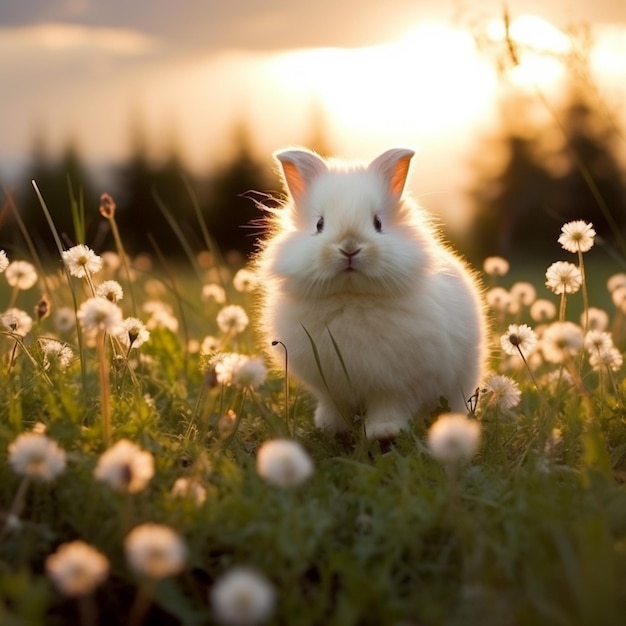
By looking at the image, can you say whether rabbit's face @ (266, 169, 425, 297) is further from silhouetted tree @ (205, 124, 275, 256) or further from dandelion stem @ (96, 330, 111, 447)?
silhouetted tree @ (205, 124, 275, 256)

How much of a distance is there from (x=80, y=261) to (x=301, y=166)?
108 cm

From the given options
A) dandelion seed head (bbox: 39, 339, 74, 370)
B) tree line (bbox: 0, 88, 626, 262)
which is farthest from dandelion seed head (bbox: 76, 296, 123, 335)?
tree line (bbox: 0, 88, 626, 262)

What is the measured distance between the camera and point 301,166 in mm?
4461

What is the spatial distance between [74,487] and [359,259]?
151 centimetres

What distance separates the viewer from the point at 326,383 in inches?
163

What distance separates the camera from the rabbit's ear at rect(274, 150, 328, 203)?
175 inches

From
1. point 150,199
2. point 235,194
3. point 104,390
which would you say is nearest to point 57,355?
point 104,390

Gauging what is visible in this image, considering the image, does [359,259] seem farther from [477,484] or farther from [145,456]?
[145,456]

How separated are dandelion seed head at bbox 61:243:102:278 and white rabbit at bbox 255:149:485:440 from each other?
77 centimetres

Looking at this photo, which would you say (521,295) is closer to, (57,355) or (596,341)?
(596,341)

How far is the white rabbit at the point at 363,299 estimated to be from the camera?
4.07 m

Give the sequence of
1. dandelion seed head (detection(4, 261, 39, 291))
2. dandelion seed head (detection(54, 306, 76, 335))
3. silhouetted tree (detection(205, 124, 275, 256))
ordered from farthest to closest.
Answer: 1. silhouetted tree (detection(205, 124, 275, 256))
2. dandelion seed head (detection(54, 306, 76, 335))
3. dandelion seed head (detection(4, 261, 39, 291))

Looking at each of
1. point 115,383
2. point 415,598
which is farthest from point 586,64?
point 415,598

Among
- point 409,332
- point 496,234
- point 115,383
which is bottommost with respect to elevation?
point 496,234
